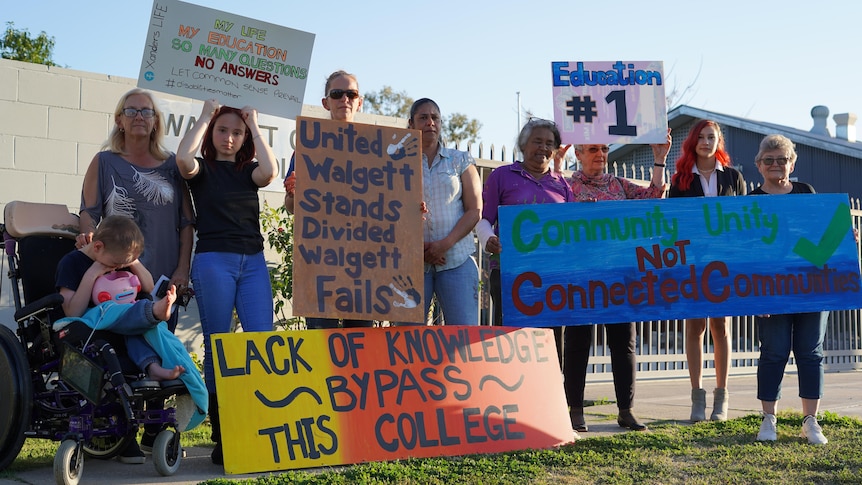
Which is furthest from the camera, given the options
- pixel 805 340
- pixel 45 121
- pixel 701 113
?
pixel 701 113

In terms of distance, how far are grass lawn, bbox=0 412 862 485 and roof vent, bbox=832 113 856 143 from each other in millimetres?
21776

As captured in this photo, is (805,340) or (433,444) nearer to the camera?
(433,444)

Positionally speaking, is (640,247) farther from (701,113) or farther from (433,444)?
(701,113)

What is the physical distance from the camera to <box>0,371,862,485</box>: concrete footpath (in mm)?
4254

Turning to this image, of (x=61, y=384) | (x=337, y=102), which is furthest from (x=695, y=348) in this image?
(x=61, y=384)

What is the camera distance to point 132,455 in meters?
4.70

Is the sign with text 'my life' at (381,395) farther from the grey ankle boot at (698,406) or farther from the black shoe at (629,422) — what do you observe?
the grey ankle boot at (698,406)

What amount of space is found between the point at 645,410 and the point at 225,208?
155 inches

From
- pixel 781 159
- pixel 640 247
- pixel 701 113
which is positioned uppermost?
pixel 701 113

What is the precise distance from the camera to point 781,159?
5.78m

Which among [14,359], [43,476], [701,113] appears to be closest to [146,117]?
[14,359]

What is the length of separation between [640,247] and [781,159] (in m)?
1.07

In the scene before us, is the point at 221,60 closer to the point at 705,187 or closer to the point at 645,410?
the point at 705,187

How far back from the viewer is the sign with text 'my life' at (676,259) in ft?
18.0
